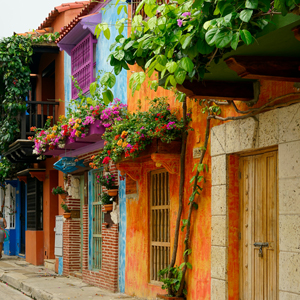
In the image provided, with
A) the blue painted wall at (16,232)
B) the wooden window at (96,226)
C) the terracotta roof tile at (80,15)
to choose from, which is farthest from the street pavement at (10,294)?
the blue painted wall at (16,232)

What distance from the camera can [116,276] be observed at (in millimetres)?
10805

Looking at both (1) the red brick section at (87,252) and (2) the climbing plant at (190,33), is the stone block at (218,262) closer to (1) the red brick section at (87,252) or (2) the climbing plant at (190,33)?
(2) the climbing plant at (190,33)

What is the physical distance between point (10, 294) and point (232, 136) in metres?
6.77

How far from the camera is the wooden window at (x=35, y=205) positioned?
17.1 m

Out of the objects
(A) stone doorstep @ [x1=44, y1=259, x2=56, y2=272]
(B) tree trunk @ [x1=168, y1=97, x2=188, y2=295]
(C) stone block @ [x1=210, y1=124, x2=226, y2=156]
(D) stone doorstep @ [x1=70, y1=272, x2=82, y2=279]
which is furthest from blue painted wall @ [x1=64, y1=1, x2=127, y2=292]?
(C) stone block @ [x1=210, y1=124, x2=226, y2=156]

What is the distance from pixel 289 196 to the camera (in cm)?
601

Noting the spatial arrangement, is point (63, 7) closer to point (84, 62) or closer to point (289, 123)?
point (84, 62)

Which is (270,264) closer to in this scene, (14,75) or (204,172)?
(204,172)

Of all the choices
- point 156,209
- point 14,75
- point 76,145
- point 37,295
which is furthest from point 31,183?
point 156,209

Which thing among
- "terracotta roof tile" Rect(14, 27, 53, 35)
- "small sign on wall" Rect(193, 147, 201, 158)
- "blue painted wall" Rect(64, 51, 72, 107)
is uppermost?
"terracotta roof tile" Rect(14, 27, 53, 35)

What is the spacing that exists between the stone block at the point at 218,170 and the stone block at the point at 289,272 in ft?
5.08

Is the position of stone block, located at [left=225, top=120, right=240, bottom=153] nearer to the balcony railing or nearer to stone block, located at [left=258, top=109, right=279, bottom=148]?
stone block, located at [left=258, top=109, right=279, bottom=148]

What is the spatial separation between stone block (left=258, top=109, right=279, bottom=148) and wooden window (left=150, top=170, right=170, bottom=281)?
117 inches

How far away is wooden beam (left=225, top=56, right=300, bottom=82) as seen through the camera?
5.54 m
